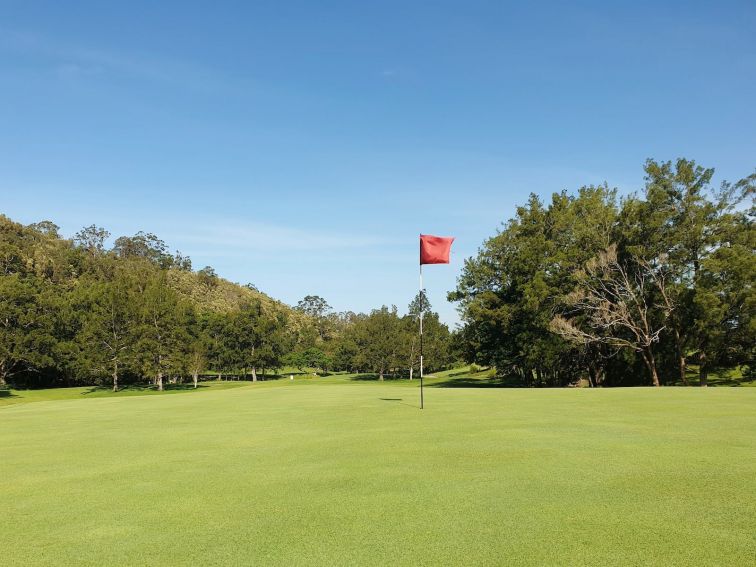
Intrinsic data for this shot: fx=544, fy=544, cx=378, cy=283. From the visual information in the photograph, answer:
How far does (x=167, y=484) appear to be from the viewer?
8602 millimetres

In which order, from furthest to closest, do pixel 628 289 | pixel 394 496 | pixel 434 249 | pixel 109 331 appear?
pixel 109 331
pixel 628 289
pixel 434 249
pixel 394 496

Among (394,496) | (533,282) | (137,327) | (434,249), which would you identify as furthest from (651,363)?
(137,327)

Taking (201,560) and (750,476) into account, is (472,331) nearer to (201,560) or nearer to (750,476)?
(750,476)

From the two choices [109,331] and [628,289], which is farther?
[109,331]

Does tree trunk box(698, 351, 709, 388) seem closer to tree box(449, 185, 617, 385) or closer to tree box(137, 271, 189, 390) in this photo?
tree box(449, 185, 617, 385)

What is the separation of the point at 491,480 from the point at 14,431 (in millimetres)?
15926

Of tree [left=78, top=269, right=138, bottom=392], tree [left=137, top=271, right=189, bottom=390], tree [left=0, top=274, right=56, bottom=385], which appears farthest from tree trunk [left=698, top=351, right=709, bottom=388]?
tree [left=0, top=274, right=56, bottom=385]

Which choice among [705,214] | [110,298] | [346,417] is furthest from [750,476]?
[110,298]

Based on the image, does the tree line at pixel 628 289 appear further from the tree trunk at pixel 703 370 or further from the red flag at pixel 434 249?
the red flag at pixel 434 249

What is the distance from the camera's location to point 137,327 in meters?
67.9

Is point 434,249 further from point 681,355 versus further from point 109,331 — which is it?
point 109,331

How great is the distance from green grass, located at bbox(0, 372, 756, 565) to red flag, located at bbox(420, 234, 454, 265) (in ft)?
25.7

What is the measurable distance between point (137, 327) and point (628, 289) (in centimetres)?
5585

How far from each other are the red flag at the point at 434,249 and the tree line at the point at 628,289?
26.4m
